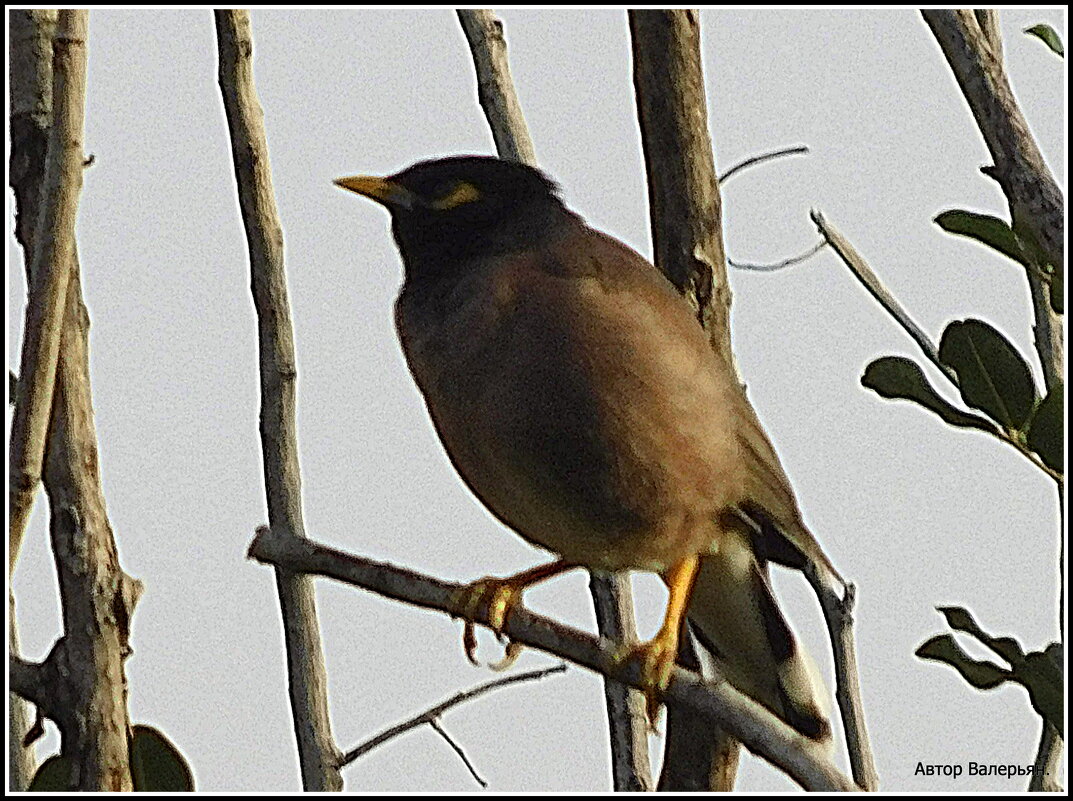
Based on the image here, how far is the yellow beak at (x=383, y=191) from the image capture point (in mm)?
3289

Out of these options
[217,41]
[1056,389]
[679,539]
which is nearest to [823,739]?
[679,539]

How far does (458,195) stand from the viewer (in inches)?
129

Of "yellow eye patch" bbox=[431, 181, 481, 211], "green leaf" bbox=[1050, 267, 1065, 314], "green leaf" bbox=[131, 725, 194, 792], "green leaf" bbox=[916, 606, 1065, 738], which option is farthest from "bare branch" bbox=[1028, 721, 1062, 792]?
"yellow eye patch" bbox=[431, 181, 481, 211]

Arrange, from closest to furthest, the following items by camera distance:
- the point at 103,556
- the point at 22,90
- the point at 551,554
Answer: the point at 103,556 → the point at 22,90 → the point at 551,554

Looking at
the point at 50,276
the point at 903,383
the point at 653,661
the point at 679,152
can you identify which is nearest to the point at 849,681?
the point at 653,661

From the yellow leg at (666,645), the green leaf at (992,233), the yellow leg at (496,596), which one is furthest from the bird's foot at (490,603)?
the green leaf at (992,233)

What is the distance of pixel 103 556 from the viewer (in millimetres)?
2277

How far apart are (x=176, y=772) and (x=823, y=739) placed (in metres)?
1.55

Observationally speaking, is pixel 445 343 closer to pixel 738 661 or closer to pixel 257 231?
pixel 257 231

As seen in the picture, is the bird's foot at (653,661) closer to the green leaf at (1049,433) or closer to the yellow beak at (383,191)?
the green leaf at (1049,433)

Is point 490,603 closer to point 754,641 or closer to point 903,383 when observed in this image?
point 754,641

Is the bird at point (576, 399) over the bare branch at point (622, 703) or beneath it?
over

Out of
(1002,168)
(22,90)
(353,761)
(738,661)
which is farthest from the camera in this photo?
(738,661)

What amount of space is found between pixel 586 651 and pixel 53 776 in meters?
0.91
